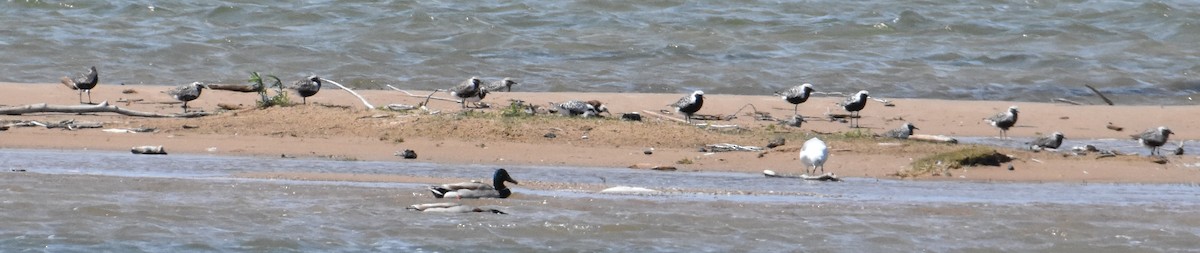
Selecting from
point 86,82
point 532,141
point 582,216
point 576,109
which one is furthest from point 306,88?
point 582,216

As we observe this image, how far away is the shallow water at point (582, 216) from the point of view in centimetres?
788

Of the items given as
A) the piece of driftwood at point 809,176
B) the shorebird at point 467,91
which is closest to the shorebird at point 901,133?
the piece of driftwood at point 809,176

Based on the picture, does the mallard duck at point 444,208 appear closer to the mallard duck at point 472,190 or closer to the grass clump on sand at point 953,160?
the mallard duck at point 472,190

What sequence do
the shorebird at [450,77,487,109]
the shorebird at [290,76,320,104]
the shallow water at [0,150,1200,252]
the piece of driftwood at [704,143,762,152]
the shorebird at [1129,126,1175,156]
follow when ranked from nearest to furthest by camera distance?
the shallow water at [0,150,1200,252]
the piece of driftwood at [704,143,762,152]
the shorebird at [1129,126,1175,156]
the shorebird at [290,76,320,104]
the shorebird at [450,77,487,109]

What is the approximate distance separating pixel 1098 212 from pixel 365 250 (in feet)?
13.4

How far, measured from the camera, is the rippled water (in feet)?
62.8

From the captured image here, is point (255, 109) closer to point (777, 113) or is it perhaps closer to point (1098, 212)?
point (777, 113)

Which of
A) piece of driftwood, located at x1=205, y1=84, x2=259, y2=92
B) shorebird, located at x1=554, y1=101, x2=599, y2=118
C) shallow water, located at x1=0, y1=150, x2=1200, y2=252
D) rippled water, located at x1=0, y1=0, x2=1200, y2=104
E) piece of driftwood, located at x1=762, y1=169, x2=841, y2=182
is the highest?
rippled water, located at x1=0, y1=0, x2=1200, y2=104

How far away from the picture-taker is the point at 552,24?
78.6 feet

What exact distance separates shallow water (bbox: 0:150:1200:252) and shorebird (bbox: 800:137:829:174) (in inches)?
10.4

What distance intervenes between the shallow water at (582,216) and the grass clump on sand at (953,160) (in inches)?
20.9

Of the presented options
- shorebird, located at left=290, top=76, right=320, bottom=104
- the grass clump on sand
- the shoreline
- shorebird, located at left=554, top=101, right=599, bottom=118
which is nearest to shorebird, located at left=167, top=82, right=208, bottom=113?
the shoreline

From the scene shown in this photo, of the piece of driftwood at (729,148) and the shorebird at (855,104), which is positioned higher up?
the shorebird at (855,104)

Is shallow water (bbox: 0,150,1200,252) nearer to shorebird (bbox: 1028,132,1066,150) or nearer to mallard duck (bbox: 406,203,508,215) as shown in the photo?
mallard duck (bbox: 406,203,508,215)
